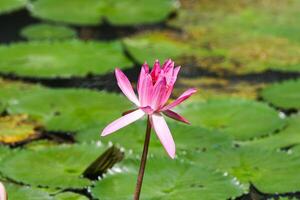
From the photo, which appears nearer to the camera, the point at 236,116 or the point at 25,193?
the point at 25,193

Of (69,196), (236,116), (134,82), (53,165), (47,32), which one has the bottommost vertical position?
(69,196)

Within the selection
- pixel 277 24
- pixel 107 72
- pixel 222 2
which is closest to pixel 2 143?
pixel 107 72

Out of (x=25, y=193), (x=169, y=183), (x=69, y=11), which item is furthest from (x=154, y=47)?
(x=25, y=193)

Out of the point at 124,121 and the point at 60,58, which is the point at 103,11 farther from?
the point at 124,121

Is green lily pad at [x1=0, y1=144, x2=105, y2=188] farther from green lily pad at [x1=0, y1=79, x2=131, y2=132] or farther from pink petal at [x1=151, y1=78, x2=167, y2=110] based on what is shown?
pink petal at [x1=151, y1=78, x2=167, y2=110]

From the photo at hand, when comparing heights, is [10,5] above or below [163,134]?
above

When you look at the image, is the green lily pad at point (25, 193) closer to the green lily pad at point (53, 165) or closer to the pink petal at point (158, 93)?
the green lily pad at point (53, 165)

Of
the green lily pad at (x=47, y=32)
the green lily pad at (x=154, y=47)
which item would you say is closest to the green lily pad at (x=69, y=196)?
the green lily pad at (x=154, y=47)
